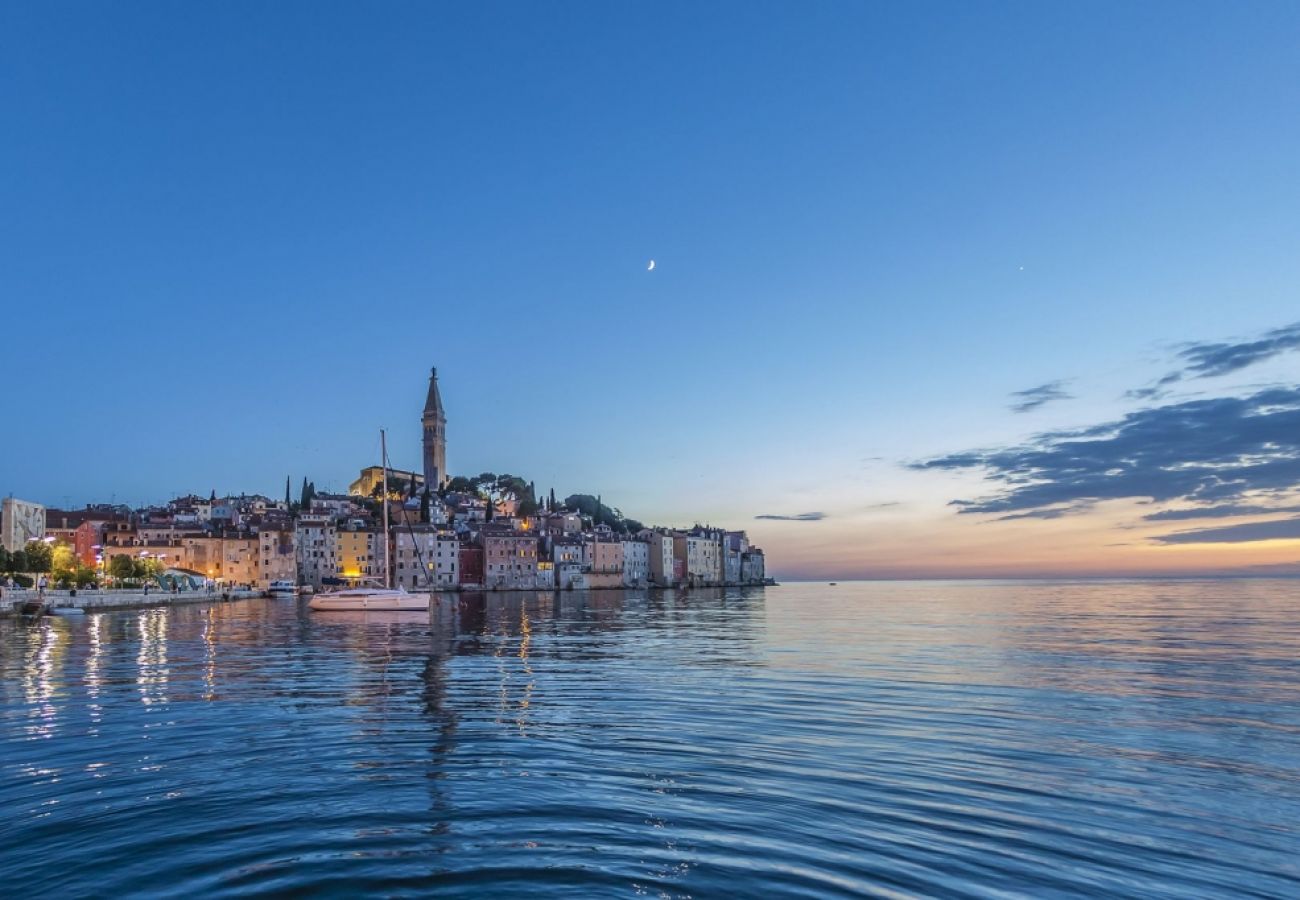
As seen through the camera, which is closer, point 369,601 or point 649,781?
point 649,781

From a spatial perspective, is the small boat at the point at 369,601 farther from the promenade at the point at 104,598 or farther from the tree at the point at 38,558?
the tree at the point at 38,558

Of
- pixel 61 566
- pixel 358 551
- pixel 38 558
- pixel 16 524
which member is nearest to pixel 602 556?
pixel 358 551

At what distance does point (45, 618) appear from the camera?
51125 millimetres

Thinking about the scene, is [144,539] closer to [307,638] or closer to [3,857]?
[307,638]

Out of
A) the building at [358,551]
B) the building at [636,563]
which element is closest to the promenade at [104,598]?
the building at [358,551]

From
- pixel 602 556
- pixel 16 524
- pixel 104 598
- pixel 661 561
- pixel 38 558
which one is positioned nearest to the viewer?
pixel 104 598

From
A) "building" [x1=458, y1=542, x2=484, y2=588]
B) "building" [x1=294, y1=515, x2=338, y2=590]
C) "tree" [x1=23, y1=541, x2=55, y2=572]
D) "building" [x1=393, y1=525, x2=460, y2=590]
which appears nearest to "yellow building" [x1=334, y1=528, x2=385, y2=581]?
"building" [x1=294, y1=515, x2=338, y2=590]

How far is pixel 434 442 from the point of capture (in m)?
187

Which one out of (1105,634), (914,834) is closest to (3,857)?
(914,834)

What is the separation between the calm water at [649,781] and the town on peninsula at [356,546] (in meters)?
60.6

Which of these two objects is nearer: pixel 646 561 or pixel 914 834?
pixel 914 834

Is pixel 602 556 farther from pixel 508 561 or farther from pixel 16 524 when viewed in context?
pixel 16 524

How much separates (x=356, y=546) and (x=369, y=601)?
68109 mm

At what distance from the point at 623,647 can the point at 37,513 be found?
4014 inches
